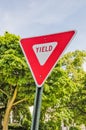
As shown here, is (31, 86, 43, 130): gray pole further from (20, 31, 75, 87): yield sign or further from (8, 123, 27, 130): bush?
(8, 123, 27, 130): bush

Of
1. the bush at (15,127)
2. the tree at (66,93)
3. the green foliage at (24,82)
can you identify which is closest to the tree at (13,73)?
the green foliage at (24,82)

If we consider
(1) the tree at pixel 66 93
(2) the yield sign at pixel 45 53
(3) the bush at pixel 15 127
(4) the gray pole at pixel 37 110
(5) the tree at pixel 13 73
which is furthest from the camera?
(3) the bush at pixel 15 127

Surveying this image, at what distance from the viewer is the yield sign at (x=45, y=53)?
3.38 m

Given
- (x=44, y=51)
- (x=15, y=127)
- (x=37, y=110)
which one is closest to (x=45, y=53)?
(x=44, y=51)

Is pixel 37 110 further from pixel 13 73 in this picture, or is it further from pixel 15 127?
pixel 15 127

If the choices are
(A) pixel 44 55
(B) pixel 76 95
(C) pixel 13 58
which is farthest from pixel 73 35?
(B) pixel 76 95

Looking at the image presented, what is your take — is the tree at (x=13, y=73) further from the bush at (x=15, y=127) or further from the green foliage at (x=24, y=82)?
the bush at (x=15, y=127)

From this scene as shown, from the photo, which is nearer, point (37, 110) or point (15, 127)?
point (37, 110)

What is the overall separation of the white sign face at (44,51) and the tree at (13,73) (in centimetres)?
2292

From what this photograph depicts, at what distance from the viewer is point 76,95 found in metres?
36.6

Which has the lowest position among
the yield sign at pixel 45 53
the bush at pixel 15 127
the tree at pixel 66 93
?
the yield sign at pixel 45 53

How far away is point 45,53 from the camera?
11.2 ft

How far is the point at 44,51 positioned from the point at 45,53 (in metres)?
0.02

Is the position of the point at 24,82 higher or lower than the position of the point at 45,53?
higher
